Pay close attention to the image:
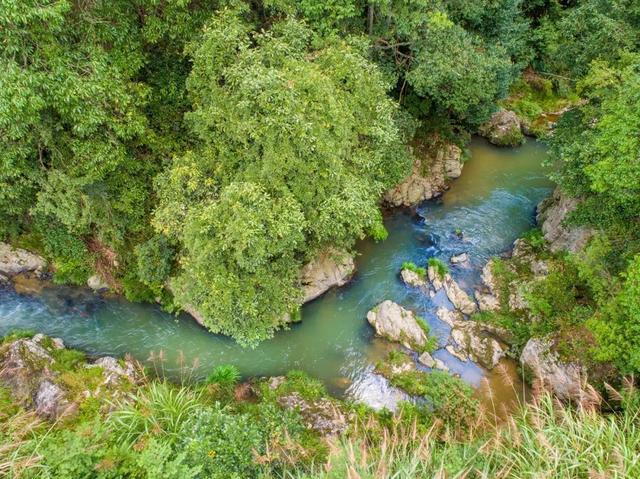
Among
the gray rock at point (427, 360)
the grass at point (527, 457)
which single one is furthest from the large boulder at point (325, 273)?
the grass at point (527, 457)

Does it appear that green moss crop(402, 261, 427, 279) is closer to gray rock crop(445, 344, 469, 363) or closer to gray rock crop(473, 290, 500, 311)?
gray rock crop(473, 290, 500, 311)

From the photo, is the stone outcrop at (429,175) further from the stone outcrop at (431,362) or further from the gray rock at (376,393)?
the gray rock at (376,393)

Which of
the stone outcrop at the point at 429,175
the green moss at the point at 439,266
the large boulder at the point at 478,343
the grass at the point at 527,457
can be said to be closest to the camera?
the grass at the point at 527,457

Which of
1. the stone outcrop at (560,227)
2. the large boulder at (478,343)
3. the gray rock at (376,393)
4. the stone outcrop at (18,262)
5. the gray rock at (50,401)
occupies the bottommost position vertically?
the gray rock at (376,393)

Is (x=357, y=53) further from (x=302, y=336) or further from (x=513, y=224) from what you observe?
(x=513, y=224)

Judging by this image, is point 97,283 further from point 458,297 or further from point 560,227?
point 560,227

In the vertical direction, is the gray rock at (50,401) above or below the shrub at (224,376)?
above

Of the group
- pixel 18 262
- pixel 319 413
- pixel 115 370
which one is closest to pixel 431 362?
pixel 319 413

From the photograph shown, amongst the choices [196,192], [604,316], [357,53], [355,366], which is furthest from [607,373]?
[196,192]
